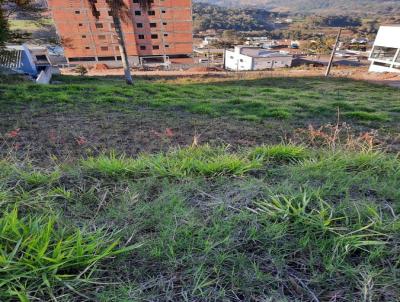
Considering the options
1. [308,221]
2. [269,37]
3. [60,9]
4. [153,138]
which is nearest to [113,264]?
[308,221]

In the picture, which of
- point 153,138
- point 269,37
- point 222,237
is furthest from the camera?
point 269,37

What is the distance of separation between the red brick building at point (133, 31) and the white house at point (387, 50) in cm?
2587

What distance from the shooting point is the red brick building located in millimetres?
33594

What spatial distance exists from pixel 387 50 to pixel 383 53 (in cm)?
44

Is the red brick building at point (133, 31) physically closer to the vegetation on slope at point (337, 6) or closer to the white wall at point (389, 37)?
the white wall at point (389, 37)

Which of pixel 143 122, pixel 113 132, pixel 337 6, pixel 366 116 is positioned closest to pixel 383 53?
pixel 366 116

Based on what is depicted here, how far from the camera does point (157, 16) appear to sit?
34.9m

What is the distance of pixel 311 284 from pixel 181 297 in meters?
0.60

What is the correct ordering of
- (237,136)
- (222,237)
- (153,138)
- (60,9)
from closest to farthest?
(222,237) < (153,138) < (237,136) < (60,9)

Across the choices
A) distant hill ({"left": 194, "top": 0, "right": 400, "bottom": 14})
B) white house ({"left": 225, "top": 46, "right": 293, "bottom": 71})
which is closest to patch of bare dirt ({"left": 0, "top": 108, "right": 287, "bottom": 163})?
white house ({"left": 225, "top": 46, "right": 293, "bottom": 71})

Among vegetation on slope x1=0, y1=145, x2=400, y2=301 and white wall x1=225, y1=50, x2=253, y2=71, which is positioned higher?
vegetation on slope x1=0, y1=145, x2=400, y2=301

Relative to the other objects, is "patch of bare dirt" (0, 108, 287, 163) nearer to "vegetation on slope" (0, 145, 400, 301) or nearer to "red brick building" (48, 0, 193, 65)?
"vegetation on slope" (0, 145, 400, 301)

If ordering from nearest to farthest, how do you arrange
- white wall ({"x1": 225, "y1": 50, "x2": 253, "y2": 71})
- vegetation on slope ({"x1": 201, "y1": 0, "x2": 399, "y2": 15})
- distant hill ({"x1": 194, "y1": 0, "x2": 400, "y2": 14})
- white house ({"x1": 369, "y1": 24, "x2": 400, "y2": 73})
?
white house ({"x1": 369, "y1": 24, "x2": 400, "y2": 73}), white wall ({"x1": 225, "y1": 50, "x2": 253, "y2": 71}), distant hill ({"x1": 194, "y1": 0, "x2": 400, "y2": 14}), vegetation on slope ({"x1": 201, "y1": 0, "x2": 399, "y2": 15})

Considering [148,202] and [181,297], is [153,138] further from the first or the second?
[181,297]
